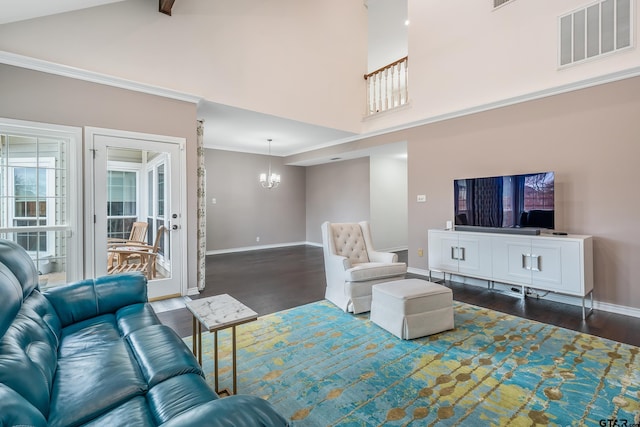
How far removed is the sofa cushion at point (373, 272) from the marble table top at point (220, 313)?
153 cm

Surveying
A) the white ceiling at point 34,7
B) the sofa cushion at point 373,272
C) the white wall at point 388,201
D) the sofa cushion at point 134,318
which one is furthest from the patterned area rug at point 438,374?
the white wall at point 388,201

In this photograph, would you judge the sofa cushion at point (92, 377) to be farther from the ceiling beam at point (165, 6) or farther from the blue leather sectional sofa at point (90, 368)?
the ceiling beam at point (165, 6)

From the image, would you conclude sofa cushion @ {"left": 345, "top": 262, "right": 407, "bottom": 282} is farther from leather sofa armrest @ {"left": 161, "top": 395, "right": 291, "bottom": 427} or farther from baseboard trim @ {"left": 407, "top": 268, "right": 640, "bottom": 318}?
leather sofa armrest @ {"left": 161, "top": 395, "right": 291, "bottom": 427}

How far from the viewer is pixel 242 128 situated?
5.58 m

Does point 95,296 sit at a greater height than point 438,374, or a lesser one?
greater

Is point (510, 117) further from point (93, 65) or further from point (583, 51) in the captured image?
point (93, 65)

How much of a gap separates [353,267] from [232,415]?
277 centimetres

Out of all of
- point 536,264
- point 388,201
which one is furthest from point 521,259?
Result: point 388,201

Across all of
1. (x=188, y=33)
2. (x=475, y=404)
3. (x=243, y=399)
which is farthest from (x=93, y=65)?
(x=475, y=404)

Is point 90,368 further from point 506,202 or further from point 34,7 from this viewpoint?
→ point 506,202

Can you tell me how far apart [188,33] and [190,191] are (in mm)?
2052

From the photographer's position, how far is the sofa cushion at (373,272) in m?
3.31

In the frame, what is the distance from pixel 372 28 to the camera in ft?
21.0

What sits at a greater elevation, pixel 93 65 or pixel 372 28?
pixel 372 28
